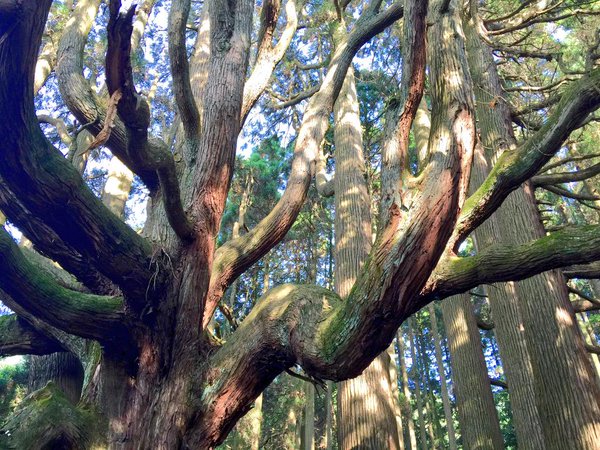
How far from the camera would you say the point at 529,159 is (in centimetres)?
300

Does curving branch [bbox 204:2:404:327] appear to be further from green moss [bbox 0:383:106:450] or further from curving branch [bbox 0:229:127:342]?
green moss [bbox 0:383:106:450]

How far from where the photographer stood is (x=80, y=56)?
12.8ft

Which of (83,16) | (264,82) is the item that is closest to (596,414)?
(264,82)

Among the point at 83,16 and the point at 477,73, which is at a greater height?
the point at 477,73

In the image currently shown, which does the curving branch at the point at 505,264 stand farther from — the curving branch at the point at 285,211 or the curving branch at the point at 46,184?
the curving branch at the point at 46,184

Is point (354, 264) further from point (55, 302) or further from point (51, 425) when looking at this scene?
point (51, 425)

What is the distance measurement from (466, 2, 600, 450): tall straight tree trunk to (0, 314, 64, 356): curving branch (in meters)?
4.53

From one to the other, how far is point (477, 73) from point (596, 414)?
509 cm

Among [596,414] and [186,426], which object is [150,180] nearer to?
[186,426]

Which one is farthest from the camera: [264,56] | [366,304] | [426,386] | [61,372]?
[426,386]

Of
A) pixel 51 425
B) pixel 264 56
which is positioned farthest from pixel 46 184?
pixel 264 56

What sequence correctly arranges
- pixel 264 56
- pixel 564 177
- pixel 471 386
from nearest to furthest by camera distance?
pixel 264 56
pixel 564 177
pixel 471 386

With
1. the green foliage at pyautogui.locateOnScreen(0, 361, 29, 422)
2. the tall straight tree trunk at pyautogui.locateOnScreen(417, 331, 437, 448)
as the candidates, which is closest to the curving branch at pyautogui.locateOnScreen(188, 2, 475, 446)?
the green foliage at pyautogui.locateOnScreen(0, 361, 29, 422)

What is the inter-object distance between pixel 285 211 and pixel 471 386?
563 centimetres
